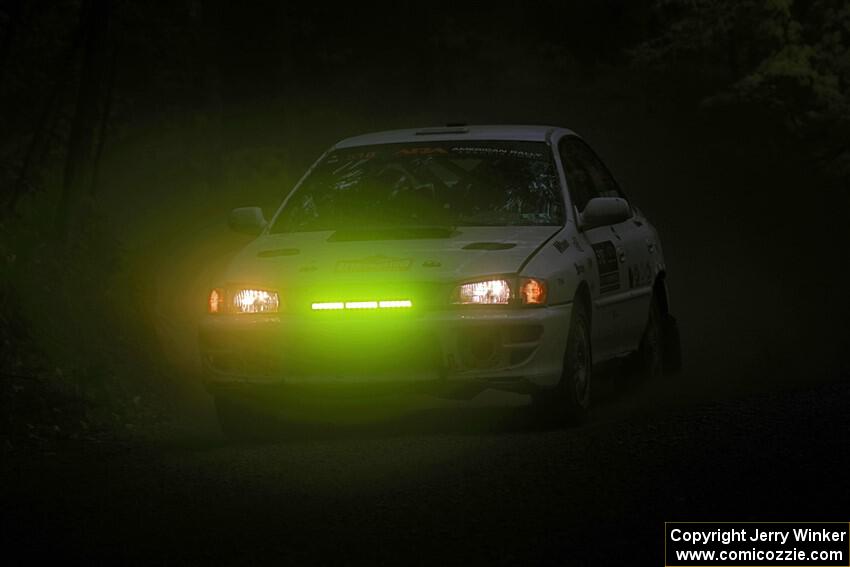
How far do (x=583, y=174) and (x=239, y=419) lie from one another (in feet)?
9.70

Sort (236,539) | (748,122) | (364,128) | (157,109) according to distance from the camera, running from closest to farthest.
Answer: (236,539)
(157,109)
(748,122)
(364,128)

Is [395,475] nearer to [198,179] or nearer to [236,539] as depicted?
[236,539]

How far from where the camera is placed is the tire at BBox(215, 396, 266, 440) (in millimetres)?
11133

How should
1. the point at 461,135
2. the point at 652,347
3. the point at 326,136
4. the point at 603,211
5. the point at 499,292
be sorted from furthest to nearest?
the point at 326,136, the point at 652,347, the point at 461,135, the point at 603,211, the point at 499,292

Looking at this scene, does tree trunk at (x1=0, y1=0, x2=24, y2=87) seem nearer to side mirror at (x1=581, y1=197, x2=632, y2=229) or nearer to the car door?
the car door

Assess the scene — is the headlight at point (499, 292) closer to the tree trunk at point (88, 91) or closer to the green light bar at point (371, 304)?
the green light bar at point (371, 304)

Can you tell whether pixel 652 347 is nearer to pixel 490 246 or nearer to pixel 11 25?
pixel 490 246

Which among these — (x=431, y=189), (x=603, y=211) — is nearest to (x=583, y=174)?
(x=603, y=211)

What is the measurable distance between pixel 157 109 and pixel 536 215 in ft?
77.3

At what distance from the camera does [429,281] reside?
417 inches

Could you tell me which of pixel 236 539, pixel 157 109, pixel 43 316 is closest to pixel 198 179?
pixel 157 109

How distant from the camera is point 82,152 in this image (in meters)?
17.5

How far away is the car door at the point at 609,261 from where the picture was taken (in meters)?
11.9

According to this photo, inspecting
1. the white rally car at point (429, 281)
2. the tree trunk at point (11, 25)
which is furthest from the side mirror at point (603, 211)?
the tree trunk at point (11, 25)
